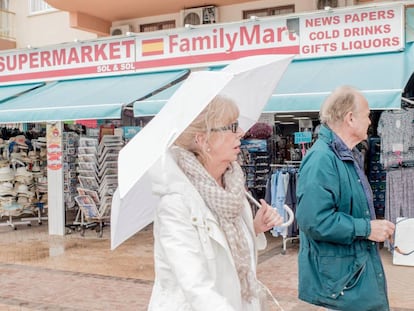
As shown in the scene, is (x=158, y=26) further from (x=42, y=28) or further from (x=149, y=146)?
(x=149, y=146)

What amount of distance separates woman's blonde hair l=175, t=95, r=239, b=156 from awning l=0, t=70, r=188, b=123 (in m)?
6.38

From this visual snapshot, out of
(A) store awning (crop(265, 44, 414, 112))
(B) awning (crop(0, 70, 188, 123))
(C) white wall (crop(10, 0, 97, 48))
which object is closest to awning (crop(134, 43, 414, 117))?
(A) store awning (crop(265, 44, 414, 112))

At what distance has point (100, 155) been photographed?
10.5m

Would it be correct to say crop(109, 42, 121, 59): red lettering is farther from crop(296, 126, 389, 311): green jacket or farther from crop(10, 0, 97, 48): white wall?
crop(296, 126, 389, 311): green jacket

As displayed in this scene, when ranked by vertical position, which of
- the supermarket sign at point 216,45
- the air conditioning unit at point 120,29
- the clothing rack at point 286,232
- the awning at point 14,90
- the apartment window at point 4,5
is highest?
the apartment window at point 4,5

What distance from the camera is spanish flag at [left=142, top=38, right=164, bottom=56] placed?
9719mm

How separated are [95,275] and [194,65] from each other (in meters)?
3.87

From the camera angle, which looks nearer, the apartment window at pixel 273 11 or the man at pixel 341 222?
the man at pixel 341 222

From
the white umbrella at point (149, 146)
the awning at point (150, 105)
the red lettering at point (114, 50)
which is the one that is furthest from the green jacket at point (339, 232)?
the red lettering at point (114, 50)

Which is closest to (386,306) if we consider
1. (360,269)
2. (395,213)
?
(360,269)

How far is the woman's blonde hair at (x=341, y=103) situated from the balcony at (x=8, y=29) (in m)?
15.8

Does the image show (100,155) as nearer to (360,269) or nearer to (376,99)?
(376,99)

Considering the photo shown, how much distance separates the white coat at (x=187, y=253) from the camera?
198 cm

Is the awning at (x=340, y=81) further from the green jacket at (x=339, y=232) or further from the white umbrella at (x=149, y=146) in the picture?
the white umbrella at (x=149, y=146)
